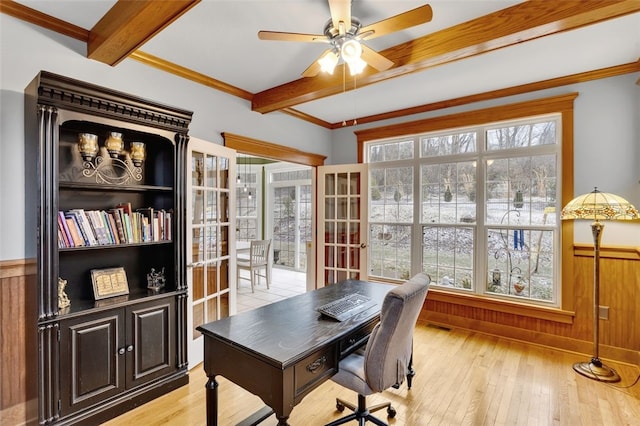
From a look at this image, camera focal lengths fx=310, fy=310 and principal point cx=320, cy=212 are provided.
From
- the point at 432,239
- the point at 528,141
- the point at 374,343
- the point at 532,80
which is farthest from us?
the point at 432,239

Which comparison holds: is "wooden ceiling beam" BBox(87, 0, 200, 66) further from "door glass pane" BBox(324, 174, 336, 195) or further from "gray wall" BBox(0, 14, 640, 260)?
"door glass pane" BBox(324, 174, 336, 195)

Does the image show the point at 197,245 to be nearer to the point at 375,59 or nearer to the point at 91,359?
the point at 91,359

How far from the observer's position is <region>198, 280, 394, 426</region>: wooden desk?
1.38 meters

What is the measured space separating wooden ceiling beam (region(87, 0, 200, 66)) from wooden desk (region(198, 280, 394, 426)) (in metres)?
1.76

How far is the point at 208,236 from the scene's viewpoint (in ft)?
9.76

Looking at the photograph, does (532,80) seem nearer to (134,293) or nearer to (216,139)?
(216,139)

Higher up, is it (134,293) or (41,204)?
(41,204)

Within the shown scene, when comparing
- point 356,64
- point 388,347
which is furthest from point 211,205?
point 388,347

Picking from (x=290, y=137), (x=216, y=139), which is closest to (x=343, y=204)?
(x=290, y=137)

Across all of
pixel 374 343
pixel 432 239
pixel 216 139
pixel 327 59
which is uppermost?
pixel 327 59

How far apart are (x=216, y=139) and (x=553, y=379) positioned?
3.77 m

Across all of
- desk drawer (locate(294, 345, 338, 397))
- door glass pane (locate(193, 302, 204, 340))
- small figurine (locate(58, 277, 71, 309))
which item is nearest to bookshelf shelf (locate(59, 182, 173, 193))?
small figurine (locate(58, 277, 71, 309))

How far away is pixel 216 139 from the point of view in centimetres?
320

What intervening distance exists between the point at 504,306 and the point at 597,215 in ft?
4.46
